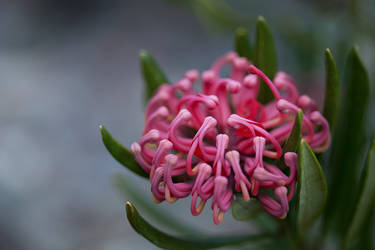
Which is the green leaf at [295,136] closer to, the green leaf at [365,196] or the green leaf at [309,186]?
the green leaf at [309,186]

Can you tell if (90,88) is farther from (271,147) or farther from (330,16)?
(271,147)

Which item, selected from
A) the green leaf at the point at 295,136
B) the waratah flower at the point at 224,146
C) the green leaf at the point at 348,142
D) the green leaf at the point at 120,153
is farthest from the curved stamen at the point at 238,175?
the green leaf at the point at 348,142

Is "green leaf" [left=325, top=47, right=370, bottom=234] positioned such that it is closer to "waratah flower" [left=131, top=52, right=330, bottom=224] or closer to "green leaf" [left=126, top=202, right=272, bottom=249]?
"waratah flower" [left=131, top=52, right=330, bottom=224]

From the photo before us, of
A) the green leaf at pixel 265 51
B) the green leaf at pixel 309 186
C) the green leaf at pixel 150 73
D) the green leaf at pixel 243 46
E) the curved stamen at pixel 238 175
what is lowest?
the green leaf at pixel 309 186

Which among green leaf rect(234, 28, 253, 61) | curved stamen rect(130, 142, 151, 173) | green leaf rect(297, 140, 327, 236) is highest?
green leaf rect(234, 28, 253, 61)

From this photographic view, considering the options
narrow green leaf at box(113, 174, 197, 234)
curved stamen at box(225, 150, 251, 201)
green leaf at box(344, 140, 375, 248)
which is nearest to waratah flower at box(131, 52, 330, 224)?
curved stamen at box(225, 150, 251, 201)

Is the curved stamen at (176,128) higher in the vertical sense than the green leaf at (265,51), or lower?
lower
